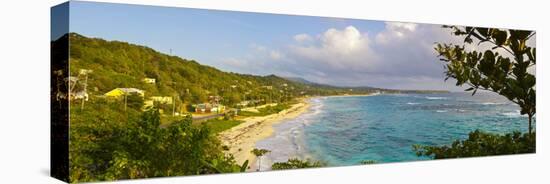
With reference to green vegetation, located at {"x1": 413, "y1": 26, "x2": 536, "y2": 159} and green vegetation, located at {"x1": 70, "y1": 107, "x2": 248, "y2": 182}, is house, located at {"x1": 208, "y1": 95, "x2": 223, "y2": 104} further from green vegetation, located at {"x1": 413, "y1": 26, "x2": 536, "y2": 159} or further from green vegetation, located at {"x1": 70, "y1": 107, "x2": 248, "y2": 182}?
green vegetation, located at {"x1": 413, "y1": 26, "x2": 536, "y2": 159}

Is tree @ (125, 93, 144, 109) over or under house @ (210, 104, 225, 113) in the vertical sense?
over

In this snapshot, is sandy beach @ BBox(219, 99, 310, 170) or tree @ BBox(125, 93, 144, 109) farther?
sandy beach @ BBox(219, 99, 310, 170)

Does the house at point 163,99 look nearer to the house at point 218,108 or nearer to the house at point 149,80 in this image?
the house at point 149,80

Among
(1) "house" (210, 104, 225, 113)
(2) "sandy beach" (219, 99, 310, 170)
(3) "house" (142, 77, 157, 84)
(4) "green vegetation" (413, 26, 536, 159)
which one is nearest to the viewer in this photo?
(3) "house" (142, 77, 157, 84)

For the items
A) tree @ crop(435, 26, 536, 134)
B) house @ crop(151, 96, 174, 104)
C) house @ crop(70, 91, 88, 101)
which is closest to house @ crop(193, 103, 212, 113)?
house @ crop(151, 96, 174, 104)

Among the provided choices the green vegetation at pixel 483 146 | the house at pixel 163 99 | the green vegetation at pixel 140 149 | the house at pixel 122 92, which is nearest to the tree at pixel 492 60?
the green vegetation at pixel 483 146

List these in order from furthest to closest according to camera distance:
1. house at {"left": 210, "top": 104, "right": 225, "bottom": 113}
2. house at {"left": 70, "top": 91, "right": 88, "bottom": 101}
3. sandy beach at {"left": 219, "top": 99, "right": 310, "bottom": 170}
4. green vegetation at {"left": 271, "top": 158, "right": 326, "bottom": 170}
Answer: green vegetation at {"left": 271, "top": 158, "right": 326, "bottom": 170}
sandy beach at {"left": 219, "top": 99, "right": 310, "bottom": 170}
house at {"left": 210, "top": 104, "right": 225, "bottom": 113}
house at {"left": 70, "top": 91, "right": 88, "bottom": 101}

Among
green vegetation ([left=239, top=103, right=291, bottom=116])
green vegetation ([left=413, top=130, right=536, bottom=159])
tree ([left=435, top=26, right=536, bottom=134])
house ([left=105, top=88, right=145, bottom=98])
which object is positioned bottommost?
green vegetation ([left=413, top=130, right=536, bottom=159])

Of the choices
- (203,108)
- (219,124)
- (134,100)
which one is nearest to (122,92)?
(134,100)

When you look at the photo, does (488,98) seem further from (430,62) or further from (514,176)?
Result: (514,176)
